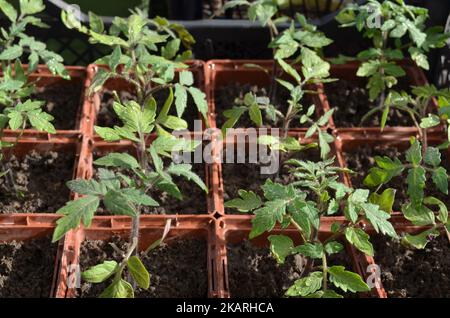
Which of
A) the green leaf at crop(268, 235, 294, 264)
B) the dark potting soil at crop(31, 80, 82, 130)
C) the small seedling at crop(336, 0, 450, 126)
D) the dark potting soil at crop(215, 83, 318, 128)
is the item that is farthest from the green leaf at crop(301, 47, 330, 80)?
the dark potting soil at crop(31, 80, 82, 130)

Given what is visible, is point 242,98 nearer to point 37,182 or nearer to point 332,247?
point 37,182

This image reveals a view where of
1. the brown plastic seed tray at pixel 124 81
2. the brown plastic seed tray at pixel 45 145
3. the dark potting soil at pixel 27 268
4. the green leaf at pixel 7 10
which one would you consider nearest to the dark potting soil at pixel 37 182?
the brown plastic seed tray at pixel 45 145

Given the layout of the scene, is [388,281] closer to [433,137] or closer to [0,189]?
[433,137]

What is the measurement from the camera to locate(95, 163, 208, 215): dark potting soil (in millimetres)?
1757

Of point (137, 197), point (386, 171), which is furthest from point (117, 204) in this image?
point (386, 171)

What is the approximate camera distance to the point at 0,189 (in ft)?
5.87

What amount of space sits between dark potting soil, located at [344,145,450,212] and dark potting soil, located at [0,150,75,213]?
752mm

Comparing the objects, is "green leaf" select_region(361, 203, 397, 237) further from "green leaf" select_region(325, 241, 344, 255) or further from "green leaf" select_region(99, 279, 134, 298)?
"green leaf" select_region(99, 279, 134, 298)

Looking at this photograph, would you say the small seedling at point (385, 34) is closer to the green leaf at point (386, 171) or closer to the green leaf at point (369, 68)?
the green leaf at point (369, 68)

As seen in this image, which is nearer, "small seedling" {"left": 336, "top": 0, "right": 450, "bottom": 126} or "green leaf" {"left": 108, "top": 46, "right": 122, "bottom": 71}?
"green leaf" {"left": 108, "top": 46, "right": 122, "bottom": 71}

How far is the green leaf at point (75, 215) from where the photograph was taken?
125 cm

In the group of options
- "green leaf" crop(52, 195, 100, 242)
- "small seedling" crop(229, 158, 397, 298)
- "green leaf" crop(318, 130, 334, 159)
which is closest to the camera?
"green leaf" crop(52, 195, 100, 242)

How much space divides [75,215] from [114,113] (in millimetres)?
824
